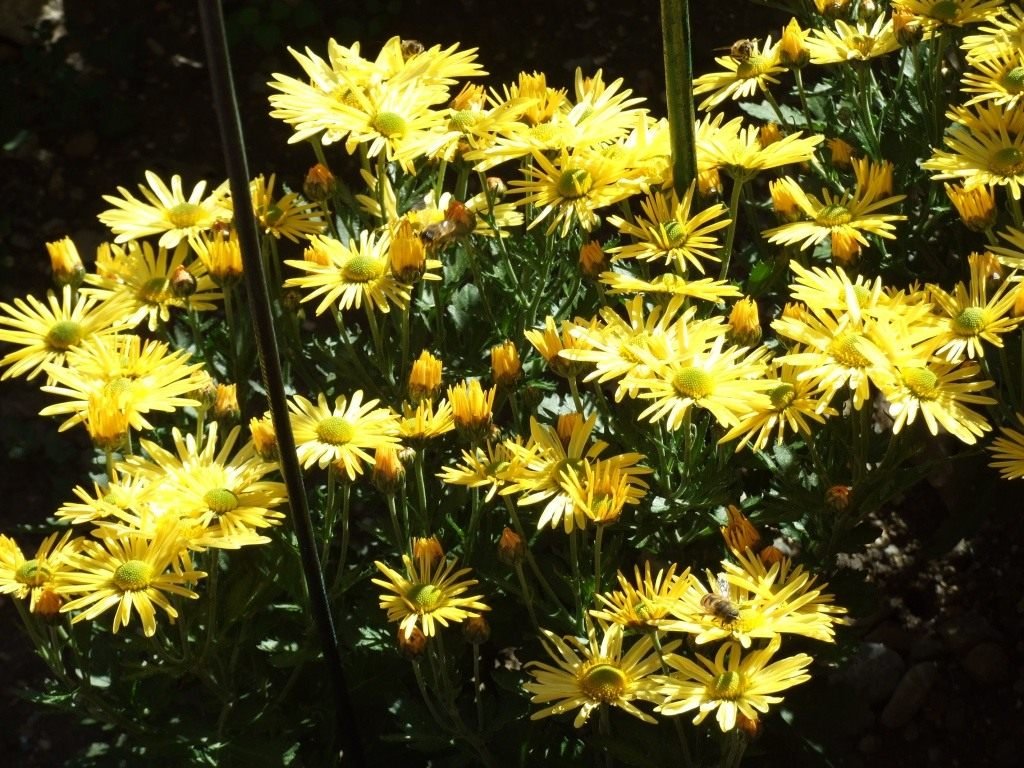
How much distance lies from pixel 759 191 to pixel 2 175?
1928 millimetres

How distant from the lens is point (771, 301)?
2.92 meters

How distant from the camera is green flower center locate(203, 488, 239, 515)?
1651mm

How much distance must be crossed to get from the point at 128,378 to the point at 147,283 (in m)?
0.22

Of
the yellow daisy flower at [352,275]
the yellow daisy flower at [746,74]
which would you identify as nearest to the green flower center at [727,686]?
the yellow daisy flower at [352,275]

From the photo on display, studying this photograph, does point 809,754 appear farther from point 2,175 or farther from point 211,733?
point 2,175

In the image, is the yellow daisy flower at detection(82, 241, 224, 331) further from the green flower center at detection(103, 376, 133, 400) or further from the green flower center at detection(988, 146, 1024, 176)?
the green flower center at detection(988, 146, 1024, 176)

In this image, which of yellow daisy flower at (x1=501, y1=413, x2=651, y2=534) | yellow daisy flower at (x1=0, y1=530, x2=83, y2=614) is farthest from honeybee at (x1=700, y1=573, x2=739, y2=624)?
yellow daisy flower at (x1=0, y1=530, x2=83, y2=614)

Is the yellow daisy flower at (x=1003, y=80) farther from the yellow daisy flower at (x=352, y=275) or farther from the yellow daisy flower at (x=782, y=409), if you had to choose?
the yellow daisy flower at (x=352, y=275)

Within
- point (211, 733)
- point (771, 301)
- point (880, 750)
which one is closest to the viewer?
point (211, 733)

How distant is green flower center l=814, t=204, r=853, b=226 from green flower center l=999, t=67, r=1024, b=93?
12.4 inches

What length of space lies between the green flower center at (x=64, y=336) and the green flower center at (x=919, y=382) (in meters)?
1.08

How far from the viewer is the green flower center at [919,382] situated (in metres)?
1.62

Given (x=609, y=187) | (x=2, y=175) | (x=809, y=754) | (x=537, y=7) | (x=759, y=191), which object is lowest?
(x=809, y=754)

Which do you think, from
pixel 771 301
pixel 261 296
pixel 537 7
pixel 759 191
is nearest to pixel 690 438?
pixel 261 296
